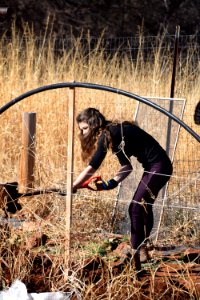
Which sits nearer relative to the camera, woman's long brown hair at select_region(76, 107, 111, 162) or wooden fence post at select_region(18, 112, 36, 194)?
woman's long brown hair at select_region(76, 107, 111, 162)

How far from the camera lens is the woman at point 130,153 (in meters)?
4.64

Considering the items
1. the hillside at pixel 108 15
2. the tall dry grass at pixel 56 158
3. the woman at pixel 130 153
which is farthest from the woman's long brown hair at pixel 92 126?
the hillside at pixel 108 15

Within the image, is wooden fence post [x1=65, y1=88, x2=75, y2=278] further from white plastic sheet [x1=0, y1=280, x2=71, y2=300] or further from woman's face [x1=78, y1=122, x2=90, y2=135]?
woman's face [x1=78, y1=122, x2=90, y2=135]

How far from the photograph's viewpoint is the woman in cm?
464

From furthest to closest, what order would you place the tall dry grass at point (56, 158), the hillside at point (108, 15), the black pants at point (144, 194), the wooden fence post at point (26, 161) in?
the hillside at point (108, 15), the wooden fence post at point (26, 161), the black pants at point (144, 194), the tall dry grass at point (56, 158)

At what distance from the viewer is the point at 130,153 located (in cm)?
482

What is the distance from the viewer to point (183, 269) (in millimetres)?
4336

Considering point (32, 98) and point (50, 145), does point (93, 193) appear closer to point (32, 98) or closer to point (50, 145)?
point (50, 145)

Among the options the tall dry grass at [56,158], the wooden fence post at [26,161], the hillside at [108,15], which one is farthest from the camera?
the hillside at [108,15]

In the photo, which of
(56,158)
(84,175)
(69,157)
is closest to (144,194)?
(84,175)

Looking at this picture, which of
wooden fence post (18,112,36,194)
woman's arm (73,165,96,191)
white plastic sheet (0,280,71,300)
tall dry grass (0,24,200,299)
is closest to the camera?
white plastic sheet (0,280,71,300)

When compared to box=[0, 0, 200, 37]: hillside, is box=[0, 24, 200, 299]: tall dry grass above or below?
below

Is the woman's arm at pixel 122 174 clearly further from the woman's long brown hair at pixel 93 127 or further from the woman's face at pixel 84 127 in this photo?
the woman's face at pixel 84 127

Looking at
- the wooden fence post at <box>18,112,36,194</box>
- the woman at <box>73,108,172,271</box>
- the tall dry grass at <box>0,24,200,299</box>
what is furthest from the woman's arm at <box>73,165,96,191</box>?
the wooden fence post at <box>18,112,36,194</box>
